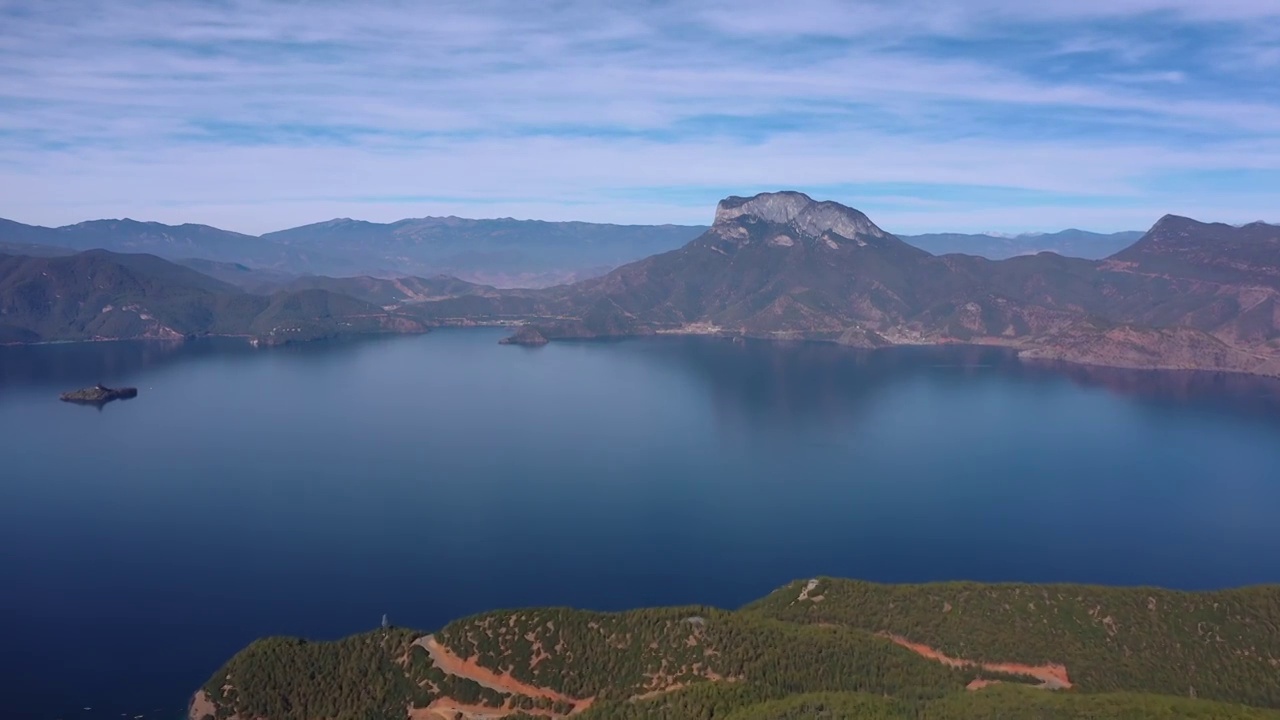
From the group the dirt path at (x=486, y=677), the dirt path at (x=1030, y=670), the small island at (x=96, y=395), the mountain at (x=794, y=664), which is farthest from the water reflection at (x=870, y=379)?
the small island at (x=96, y=395)

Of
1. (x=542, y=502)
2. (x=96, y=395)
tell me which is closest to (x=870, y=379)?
(x=542, y=502)

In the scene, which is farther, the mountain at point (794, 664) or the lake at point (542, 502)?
the lake at point (542, 502)

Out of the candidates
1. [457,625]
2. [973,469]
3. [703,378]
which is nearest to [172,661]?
[457,625]

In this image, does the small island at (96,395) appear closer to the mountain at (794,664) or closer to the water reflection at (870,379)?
the water reflection at (870,379)

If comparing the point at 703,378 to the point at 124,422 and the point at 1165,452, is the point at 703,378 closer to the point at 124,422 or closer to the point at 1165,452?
the point at 1165,452

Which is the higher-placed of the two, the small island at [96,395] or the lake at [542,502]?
the small island at [96,395]

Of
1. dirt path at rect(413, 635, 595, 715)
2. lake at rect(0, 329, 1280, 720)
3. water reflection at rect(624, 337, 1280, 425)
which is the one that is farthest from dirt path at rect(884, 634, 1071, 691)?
water reflection at rect(624, 337, 1280, 425)
